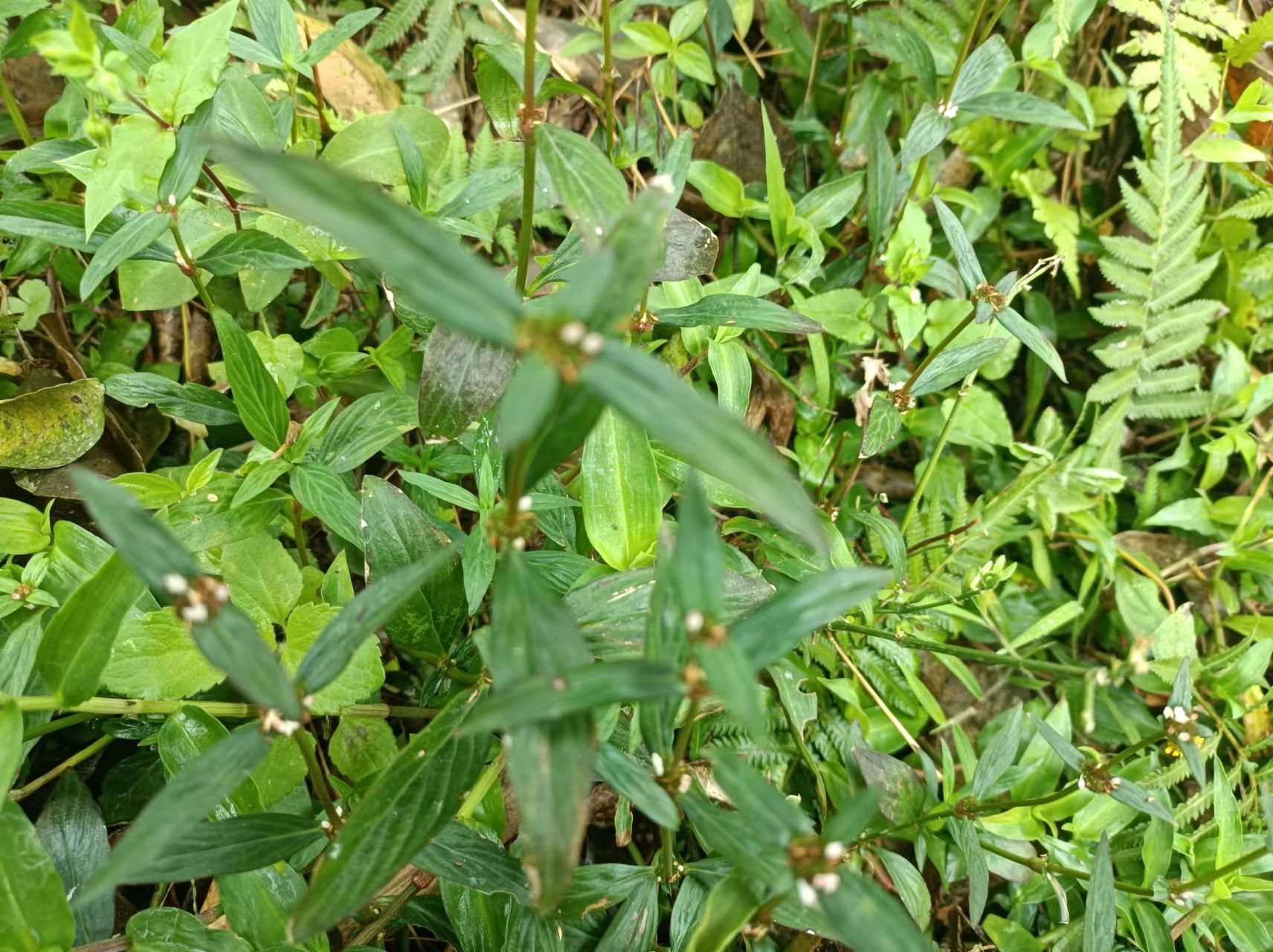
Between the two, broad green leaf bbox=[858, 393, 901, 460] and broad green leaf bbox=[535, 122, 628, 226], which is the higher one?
broad green leaf bbox=[535, 122, 628, 226]

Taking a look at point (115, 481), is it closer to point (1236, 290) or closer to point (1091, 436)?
point (1091, 436)

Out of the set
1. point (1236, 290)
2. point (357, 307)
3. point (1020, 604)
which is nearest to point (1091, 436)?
point (1020, 604)

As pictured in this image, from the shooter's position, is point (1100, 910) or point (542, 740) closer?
point (542, 740)

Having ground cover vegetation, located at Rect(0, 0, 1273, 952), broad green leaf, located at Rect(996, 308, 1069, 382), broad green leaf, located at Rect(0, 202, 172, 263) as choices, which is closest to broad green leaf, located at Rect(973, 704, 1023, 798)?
ground cover vegetation, located at Rect(0, 0, 1273, 952)

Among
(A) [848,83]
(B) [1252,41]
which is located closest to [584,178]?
(A) [848,83]

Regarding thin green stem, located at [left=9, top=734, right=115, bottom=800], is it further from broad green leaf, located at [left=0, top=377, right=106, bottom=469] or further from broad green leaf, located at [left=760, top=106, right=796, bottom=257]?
broad green leaf, located at [left=760, top=106, right=796, bottom=257]

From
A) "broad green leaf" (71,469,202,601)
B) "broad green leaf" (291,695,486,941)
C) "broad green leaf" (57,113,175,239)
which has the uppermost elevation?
"broad green leaf" (57,113,175,239)

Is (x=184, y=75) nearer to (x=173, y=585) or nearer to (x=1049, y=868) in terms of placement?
(x=173, y=585)

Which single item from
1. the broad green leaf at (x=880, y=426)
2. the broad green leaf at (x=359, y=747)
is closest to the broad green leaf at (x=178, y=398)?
the broad green leaf at (x=359, y=747)
